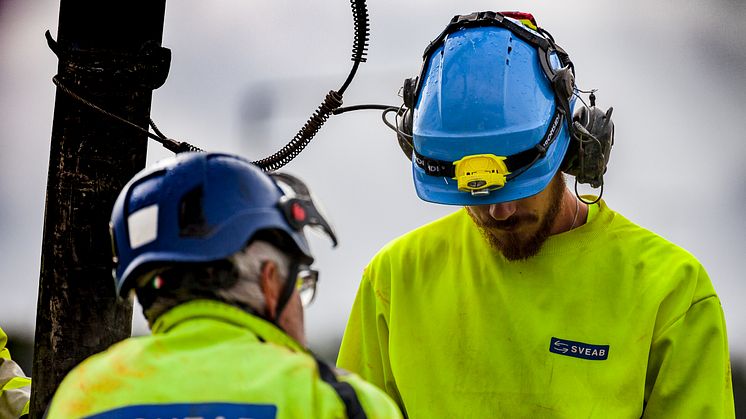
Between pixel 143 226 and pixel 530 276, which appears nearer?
pixel 143 226

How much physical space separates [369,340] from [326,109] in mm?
841

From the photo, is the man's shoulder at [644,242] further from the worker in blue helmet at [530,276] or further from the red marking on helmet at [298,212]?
the red marking on helmet at [298,212]

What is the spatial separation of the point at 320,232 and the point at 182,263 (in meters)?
0.42

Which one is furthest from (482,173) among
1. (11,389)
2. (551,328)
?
(11,389)

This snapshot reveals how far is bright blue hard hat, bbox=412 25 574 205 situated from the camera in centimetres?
394

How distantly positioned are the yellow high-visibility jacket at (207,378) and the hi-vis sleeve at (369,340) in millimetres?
1459

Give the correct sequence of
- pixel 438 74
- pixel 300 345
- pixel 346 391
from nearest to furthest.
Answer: pixel 346 391
pixel 300 345
pixel 438 74

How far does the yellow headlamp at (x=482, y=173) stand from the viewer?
3.91m

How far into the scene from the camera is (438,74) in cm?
410

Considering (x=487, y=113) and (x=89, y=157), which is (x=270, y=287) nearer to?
(x=487, y=113)

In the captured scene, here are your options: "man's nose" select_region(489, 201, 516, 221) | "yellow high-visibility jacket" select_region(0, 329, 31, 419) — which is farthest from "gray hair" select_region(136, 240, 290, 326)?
"yellow high-visibility jacket" select_region(0, 329, 31, 419)

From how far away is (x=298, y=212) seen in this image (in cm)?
315

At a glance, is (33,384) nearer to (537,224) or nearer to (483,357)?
(483,357)

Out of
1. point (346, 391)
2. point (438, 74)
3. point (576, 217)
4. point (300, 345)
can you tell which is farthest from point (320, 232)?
point (576, 217)
